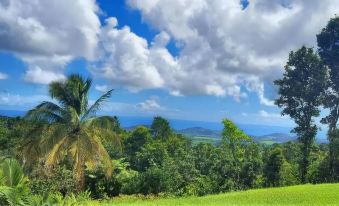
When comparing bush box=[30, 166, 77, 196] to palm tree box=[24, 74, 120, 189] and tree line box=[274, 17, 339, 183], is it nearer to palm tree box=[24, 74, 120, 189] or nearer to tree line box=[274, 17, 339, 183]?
palm tree box=[24, 74, 120, 189]

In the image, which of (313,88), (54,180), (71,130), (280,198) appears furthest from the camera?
(313,88)

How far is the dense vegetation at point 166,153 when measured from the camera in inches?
936

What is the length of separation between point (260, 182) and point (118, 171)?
38.6ft

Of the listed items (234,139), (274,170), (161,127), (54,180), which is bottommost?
(54,180)

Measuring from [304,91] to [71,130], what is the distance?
1826 cm

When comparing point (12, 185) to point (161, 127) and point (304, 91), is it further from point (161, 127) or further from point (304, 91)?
point (161, 127)

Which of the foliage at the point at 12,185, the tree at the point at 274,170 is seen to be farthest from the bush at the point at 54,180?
the tree at the point at 274,170

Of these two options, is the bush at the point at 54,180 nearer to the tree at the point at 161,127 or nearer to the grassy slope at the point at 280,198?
the grassy slope at the point at 280,198

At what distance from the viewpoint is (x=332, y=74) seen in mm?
34500

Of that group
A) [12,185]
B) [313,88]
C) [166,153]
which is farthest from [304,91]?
[12,185]

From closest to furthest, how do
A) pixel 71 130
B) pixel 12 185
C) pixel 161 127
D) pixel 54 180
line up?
pixel 12 185, pixel 71 130, pixel 54 180, pixel 161 127

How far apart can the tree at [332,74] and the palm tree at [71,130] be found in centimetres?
1729

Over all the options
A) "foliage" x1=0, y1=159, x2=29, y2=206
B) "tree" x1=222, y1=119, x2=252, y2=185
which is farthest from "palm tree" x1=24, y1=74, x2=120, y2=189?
"tree" x1=222, y1=119, x2=252, y2=185

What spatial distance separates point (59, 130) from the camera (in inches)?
928
